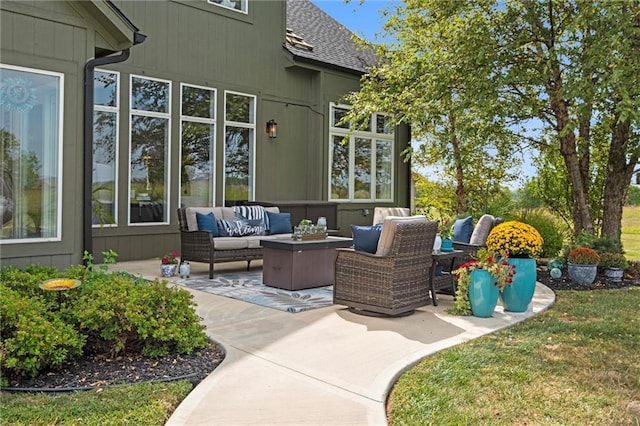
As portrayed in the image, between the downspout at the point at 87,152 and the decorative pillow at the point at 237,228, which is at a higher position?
the downspout at the point at 87,152

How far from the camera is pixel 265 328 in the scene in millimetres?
4750

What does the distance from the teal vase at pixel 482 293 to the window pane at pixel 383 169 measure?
8180 millimetres

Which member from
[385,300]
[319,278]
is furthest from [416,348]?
[319,278]

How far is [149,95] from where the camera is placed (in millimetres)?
9125

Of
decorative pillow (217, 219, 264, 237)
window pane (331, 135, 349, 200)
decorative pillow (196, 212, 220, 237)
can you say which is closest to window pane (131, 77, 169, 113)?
decorative pillow (196, 212, 220, 237)

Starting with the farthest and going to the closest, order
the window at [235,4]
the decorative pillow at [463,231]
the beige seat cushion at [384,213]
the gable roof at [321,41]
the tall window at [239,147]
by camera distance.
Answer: the gable roof at [321,41] → the tall window at [239,147] → the window at [235,4] → the beige seat cushion at [384,213] → the decorative pillow at [463,231]

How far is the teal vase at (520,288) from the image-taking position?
5539mm

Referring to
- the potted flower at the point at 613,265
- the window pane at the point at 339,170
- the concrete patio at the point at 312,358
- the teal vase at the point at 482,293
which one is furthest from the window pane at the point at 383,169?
the teal vase at the point at 482,293

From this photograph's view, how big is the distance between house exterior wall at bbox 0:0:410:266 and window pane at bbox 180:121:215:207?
156mm

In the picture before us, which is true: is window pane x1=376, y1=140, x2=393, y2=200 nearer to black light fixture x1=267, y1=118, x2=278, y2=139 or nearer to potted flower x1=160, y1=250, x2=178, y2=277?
black light fixture x1=267, y1=118, x2=278, y2=139

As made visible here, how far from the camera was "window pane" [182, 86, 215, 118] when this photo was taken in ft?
31.6

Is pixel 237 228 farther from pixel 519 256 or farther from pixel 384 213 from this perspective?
pixel 519 256

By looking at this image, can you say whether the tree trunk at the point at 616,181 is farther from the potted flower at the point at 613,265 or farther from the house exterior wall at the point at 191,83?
the house exterior wall at the point at 191,83

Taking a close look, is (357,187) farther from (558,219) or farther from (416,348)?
(416,348)
